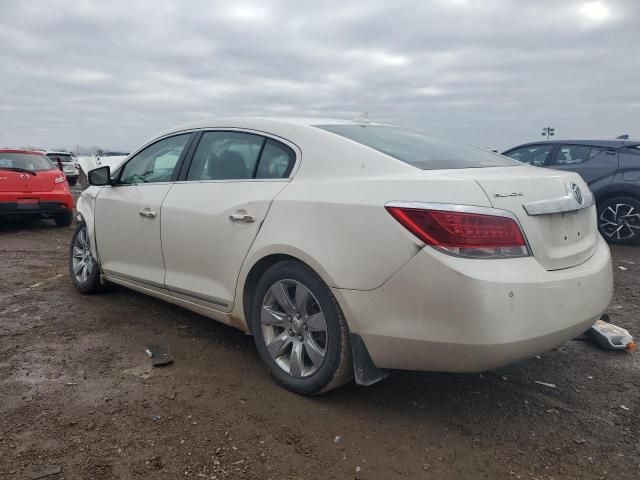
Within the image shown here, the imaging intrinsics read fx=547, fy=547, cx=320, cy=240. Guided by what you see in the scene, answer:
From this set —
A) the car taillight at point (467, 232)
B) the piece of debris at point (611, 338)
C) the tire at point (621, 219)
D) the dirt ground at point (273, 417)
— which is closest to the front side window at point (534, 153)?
the tire at point (621, 219)

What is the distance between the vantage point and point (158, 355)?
359 centimetres

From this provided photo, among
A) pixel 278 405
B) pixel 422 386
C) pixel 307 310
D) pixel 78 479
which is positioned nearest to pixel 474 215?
pixel 307 310

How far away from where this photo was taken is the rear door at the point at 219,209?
319 cm

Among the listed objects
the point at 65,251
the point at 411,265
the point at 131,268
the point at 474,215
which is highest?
the point at 474,215

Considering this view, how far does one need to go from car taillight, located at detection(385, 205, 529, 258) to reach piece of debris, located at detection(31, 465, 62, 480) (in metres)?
1.84

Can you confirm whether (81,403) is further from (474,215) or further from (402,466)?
(474,215)

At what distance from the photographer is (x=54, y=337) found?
3.94m

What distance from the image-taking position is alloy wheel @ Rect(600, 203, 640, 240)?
26.2 ft

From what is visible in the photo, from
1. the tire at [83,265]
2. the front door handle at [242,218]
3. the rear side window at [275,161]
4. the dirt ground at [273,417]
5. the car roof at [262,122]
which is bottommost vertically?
the dirt ground at [273,417]

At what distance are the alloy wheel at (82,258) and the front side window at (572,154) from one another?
7287 millimetres

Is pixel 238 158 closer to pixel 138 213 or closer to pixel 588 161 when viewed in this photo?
pixel 138 213

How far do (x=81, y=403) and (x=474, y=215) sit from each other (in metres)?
2.26

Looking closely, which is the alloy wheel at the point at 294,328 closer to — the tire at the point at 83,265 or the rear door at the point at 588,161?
the tire at the point at 83,265

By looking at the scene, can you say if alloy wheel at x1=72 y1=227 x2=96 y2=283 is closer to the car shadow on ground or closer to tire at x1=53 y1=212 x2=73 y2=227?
the car shadow on ground
